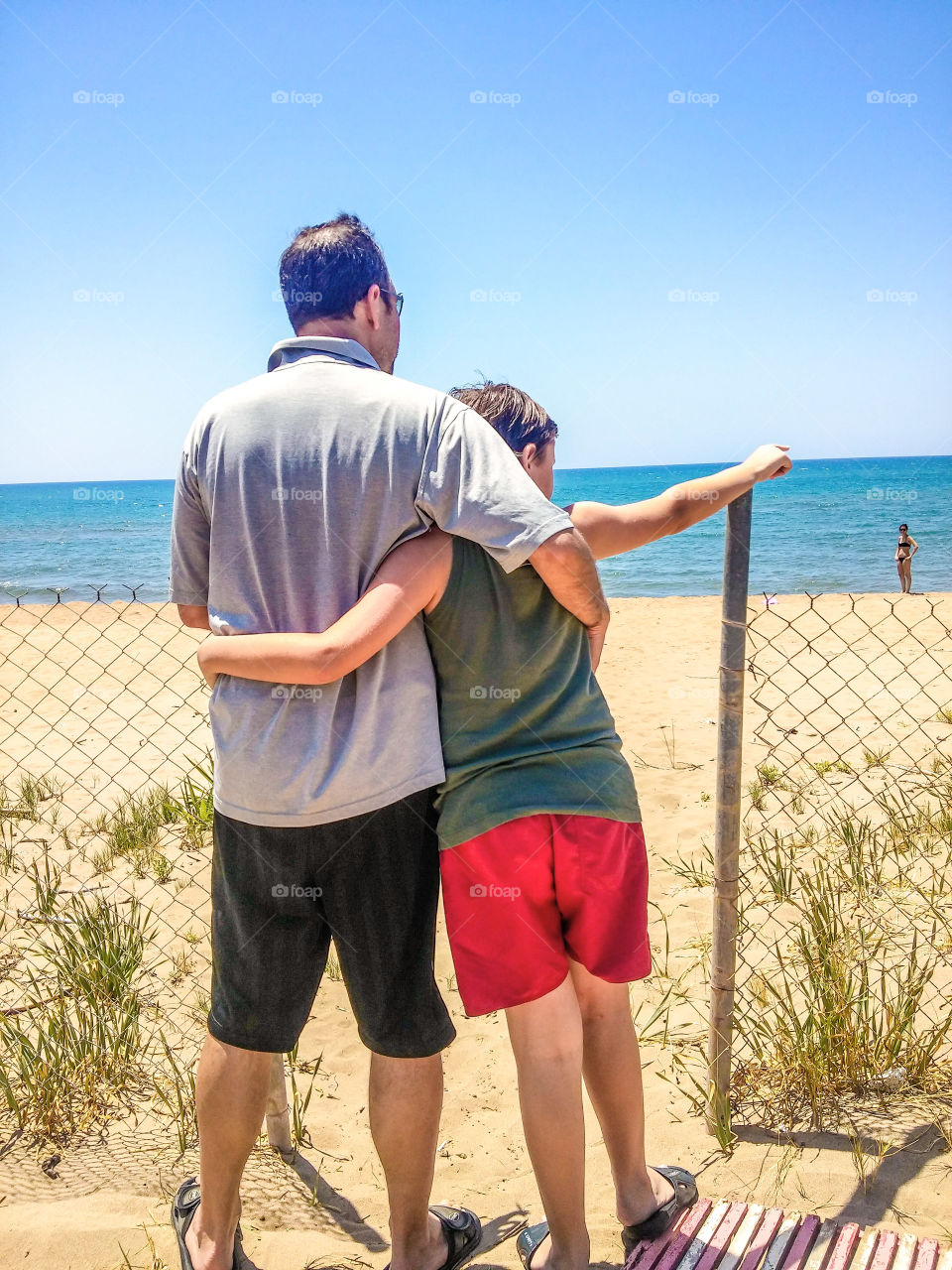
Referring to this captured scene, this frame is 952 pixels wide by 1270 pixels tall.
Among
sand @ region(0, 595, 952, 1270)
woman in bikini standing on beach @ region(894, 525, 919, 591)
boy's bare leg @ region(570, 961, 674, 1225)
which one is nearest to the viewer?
boy's bare leg @ region(570, 961, 674, 1225)

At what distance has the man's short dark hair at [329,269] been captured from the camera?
1647mm

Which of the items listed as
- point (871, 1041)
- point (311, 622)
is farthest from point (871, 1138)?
point (311, 622)

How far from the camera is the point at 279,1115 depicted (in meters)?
2.17

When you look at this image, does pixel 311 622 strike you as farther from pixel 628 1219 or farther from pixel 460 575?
pixel 628 1219

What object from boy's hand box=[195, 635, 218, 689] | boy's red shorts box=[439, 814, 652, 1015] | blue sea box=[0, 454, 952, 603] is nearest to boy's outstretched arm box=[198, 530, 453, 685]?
boy's hand box=[195, 635, 218, 689]

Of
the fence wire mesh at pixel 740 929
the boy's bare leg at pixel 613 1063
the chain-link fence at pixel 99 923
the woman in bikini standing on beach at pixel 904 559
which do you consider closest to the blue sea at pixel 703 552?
the woman in bikini standing on beach at pixel 904 559

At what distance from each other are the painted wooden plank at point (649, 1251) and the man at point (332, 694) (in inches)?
18.5

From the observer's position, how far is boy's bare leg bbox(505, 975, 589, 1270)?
160cm

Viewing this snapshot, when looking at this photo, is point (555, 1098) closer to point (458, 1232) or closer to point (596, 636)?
point (458, 1232)

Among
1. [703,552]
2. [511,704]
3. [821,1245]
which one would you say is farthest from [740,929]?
[703,552]

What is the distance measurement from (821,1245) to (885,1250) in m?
0.12

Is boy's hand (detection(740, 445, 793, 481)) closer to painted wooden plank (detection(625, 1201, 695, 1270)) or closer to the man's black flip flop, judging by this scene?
painted wooden plank (detection(625, 1201, 695, 1270))

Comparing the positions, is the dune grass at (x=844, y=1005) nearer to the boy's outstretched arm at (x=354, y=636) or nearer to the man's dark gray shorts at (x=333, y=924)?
the man's dark gray shorts at (x=333, y=924)

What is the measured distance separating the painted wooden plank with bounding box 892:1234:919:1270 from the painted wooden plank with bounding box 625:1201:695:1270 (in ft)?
1.35
